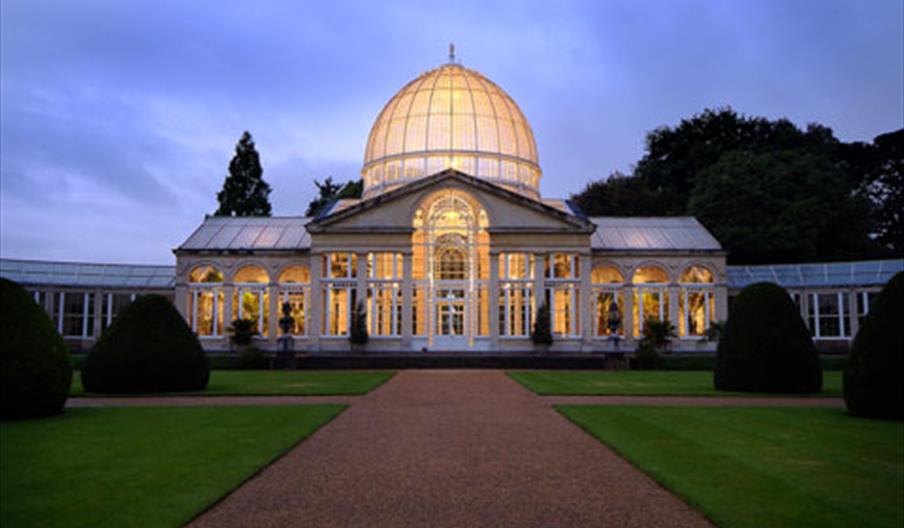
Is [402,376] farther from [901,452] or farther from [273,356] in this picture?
[901,452]

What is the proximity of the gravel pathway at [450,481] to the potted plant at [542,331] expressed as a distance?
26.1 meters

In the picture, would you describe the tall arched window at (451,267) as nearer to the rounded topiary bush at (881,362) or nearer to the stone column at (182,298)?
the stone column at (182,298)

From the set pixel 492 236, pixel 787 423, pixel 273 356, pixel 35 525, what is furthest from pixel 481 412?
pixel 492 236

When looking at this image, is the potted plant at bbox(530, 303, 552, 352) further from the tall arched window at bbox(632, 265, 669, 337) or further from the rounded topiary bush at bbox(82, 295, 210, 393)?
the rounded topiary bush at bbox(82, 295, 210, 393)

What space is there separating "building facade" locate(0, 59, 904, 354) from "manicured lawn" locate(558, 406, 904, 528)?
76.3ft

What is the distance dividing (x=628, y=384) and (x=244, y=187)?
164 ft

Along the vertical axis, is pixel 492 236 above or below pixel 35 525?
above

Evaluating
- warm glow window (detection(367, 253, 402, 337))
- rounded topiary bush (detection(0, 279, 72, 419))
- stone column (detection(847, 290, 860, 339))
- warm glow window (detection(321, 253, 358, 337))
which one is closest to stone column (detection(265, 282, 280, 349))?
warm glow window (detection(321, 253, 358, 337))

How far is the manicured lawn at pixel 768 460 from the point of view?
912 centimetres

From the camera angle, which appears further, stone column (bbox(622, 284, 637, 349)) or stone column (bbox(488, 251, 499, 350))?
stone column (bbox(622, 284, 637, 349))

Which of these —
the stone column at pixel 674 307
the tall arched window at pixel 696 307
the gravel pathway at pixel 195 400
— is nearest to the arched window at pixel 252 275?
the stone column at pixel 674 307

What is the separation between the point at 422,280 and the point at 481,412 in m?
27.0

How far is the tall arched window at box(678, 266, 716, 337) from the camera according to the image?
158ft

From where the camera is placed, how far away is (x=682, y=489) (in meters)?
10.1
